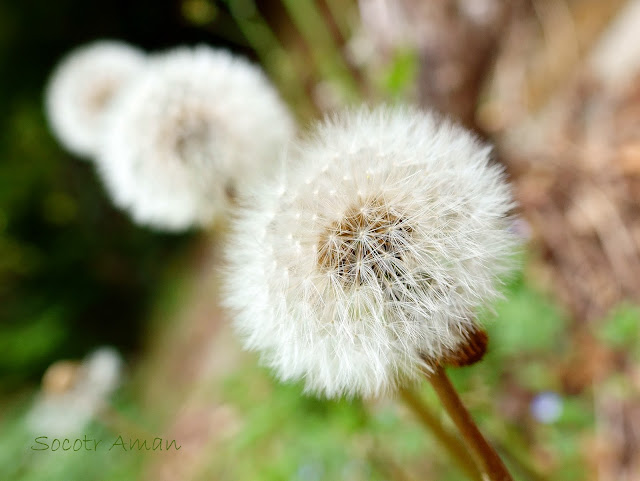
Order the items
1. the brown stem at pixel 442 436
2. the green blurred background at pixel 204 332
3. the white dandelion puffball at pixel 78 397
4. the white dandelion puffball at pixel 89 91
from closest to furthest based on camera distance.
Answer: the brown stem at pixel 442 436, the green blurred background at pixel 204 332, the white dandelion puffball at pixel 78 397, the white dandelion puffball at pixel 89 91

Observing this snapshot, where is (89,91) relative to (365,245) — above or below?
below

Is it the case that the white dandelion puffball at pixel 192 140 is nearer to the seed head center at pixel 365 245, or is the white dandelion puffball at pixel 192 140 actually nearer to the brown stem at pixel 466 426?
the seed head center at pixel 365 245

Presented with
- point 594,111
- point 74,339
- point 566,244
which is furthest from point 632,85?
point 74,339

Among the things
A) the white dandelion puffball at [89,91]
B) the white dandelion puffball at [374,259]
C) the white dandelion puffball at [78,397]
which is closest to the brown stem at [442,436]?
the white dandelion puffball at [374,259]

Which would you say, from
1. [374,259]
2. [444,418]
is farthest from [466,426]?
[444,418]

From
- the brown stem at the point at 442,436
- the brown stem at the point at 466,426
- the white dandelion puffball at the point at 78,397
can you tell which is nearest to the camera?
the brown stem at the point at 466,426

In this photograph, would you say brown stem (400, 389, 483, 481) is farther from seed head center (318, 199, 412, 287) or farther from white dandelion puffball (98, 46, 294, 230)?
white dandelion puffball (98, 46, 294, 230)

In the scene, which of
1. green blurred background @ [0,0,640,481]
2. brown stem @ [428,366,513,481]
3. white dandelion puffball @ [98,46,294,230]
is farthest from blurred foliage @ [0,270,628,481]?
white dandelion puffball @ [98,46,294,230]

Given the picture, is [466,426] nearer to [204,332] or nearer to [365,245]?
[365,245]
